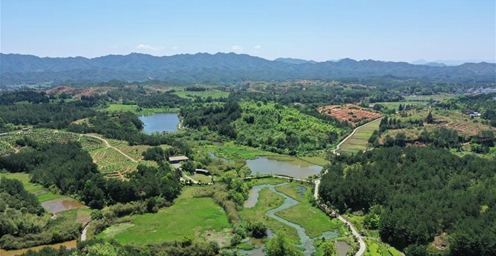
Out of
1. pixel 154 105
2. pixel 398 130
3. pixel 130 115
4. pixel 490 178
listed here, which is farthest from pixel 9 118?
pixel 490 178

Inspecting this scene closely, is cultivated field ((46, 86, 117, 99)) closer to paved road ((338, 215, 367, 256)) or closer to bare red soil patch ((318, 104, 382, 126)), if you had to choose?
bare red soil patch ((318, 104, 382, 126))

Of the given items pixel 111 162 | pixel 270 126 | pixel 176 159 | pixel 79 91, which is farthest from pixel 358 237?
pixel 79 91

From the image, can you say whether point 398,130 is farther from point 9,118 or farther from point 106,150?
point 9,118

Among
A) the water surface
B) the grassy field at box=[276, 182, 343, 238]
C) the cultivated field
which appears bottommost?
the grassy field at box=[276, 182, 343, 238]

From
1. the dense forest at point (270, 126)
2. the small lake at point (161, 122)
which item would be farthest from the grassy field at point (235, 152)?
the small lake at point (161, 122)

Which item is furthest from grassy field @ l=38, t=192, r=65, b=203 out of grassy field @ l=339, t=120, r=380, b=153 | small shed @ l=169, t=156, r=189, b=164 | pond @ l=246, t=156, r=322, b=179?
grassy field @ l=339, t=120, r=380, b=153

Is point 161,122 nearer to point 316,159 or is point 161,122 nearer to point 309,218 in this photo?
point 316,159
